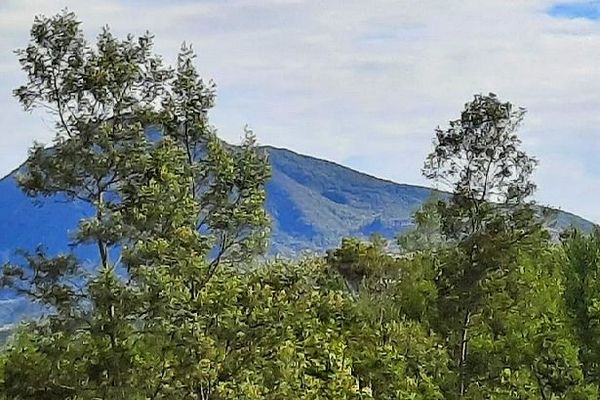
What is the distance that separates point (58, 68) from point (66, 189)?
7.98 ft

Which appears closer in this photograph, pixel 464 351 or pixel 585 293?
pixel 464 351

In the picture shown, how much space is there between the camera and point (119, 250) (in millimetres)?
22375

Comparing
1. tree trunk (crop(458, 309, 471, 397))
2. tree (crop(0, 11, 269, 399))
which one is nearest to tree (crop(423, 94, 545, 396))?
tree trunk (crop(458, 309, 471, 397))

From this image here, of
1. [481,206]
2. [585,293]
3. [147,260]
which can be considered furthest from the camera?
[585,293]

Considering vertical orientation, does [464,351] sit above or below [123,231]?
below

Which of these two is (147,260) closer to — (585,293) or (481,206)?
(481,206)

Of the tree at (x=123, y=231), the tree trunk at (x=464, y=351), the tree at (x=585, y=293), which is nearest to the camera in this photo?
the tree at (x=123, y=231)

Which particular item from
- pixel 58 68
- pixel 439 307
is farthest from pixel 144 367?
pixel 439 307

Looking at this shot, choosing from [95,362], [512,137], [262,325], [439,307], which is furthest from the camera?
[439,307]

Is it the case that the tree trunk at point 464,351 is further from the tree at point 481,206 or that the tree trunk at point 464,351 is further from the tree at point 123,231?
the tree at point 123,231

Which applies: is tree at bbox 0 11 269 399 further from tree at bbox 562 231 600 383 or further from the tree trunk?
tree at bbox 562 231 600 383

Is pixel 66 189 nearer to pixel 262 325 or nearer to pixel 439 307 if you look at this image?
pixel 262 325

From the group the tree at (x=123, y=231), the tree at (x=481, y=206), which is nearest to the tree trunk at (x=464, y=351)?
the tree at (x=481, y=206)

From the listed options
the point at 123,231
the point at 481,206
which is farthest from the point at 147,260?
the point at 481,206
